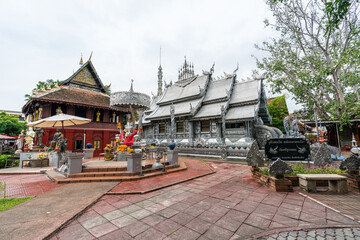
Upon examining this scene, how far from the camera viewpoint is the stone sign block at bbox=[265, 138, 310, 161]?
6.59m

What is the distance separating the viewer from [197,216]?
3240mm

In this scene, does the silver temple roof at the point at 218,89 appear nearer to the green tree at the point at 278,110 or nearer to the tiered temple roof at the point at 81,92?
the tiered temple roof at the point at 81,92

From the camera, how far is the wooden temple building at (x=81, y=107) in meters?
16.1

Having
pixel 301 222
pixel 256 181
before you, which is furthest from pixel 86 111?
pixel 301 222

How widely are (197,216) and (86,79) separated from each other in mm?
23867

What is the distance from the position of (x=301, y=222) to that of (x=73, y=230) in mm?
4331

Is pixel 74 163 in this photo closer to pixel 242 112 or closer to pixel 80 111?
pixel 242 112

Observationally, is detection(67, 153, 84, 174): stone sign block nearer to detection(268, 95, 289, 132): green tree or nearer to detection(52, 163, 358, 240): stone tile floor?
detection(52, 163, 358, 240): stone tile floor

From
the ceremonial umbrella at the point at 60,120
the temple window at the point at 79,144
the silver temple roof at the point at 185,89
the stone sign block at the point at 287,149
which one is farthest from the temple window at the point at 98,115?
the stone sign block at the point at 287,149

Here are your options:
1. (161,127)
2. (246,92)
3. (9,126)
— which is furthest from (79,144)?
(246,92)

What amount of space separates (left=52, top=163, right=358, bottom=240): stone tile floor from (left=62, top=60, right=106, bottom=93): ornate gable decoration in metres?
20.9

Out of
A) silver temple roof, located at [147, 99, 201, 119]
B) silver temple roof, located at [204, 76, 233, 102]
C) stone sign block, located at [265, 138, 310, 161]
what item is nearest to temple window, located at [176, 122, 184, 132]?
silver temple roof, located at [147, 99, 201, 119]

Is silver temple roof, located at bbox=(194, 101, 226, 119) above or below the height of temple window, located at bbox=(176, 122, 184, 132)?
above

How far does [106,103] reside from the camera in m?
20.0
